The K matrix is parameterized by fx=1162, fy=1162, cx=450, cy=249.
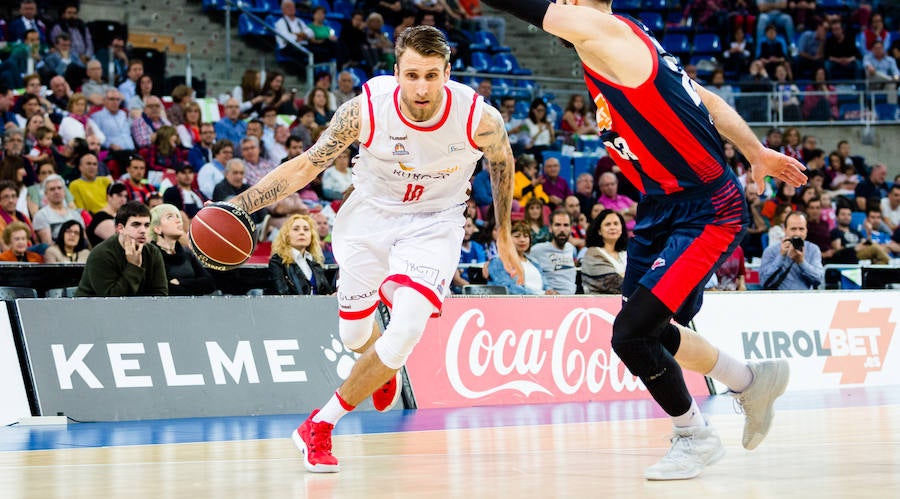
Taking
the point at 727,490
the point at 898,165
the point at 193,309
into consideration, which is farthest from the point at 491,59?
the point at 727,490

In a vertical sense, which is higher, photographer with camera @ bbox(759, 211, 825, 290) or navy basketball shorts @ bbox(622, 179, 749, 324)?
navy basketball shorts @ bbox(622, 179, 749, 324)

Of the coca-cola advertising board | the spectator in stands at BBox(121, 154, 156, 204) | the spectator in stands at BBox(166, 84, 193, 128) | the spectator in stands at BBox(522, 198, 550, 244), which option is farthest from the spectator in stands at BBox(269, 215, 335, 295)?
the spectator in stands at BBox(166, 84, 193, 128)

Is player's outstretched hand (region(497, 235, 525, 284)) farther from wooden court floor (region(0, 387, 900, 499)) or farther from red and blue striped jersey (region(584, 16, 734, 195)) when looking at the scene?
red and blue striped jersey (region(584, 16, 734, 195))

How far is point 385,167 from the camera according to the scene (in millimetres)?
6613

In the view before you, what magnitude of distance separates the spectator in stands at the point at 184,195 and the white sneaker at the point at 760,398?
889 cm

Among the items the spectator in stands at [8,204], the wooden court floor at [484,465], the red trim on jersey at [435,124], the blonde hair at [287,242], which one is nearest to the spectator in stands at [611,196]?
the blonde hair at [287,242]

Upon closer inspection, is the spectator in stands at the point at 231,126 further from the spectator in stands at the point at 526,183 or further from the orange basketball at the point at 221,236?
the orange basketball at the point at 221,236

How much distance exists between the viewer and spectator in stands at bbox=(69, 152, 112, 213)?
13.8 metres

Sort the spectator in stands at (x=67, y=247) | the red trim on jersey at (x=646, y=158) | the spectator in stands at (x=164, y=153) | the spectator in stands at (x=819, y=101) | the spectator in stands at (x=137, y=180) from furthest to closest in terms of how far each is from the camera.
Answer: the spectator in stands at (x=819, y=101) → the spectator in stands at (x=164, y=153) → the spectator in stands at (x=137, y=180) → the spectator in stands at (x=67, y=247) → the red trim on jersey at (x=646, y=158)

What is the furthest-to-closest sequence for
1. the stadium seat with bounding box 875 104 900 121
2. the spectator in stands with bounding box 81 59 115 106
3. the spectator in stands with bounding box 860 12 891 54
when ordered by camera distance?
the spectator in stands with bounding box 860 12 891 54 → the stadium seat with bounding box 875 104 900 121 → the spectator in stands with bounding box 81 59 115 106

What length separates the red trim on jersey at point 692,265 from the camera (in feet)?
17.9

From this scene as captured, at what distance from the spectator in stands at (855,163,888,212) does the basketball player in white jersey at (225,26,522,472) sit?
13.5m

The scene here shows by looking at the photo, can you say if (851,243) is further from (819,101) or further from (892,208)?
(819,101)

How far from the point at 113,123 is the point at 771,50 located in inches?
565
